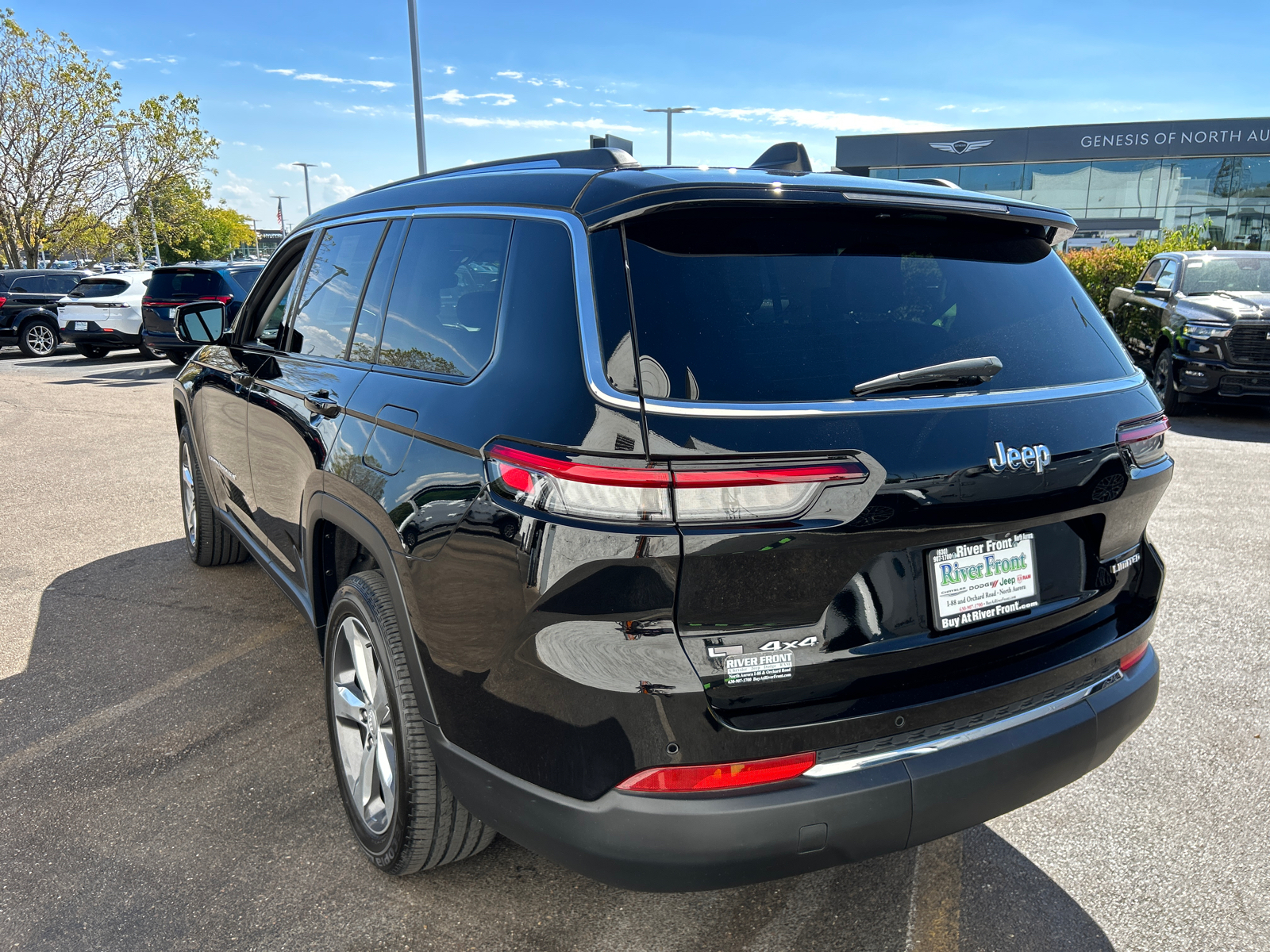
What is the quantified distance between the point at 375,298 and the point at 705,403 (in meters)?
1.50

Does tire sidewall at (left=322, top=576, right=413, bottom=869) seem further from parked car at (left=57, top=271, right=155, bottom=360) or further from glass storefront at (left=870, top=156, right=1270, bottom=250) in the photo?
glass storefront at (left=870, top=156, right=1270, bottom=250)

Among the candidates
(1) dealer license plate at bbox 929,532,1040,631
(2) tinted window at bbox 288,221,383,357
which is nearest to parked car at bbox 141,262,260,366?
(2) tinted window at bbox 288,221,383,357

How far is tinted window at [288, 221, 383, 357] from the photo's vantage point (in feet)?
9.98

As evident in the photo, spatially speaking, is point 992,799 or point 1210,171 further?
point 1210,171

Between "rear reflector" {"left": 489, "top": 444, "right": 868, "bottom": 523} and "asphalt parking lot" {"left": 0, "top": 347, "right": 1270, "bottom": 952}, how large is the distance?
4.05ft

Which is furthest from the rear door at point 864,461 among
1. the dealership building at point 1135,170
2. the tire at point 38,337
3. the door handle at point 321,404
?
the dealership building at point 1135,170

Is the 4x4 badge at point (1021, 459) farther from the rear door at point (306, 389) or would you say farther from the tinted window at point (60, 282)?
the tinted window at point (60, 282)

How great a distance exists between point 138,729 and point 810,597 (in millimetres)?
2814

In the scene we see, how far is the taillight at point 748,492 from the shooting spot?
175 cm

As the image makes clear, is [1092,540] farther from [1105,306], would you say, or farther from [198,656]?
[1105,306]

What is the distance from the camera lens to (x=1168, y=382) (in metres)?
10.6

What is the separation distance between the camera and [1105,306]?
15289 millimetres

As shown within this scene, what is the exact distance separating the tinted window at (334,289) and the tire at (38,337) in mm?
19549

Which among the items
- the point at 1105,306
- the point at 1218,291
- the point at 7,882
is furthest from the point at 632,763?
the point at 1105,306
